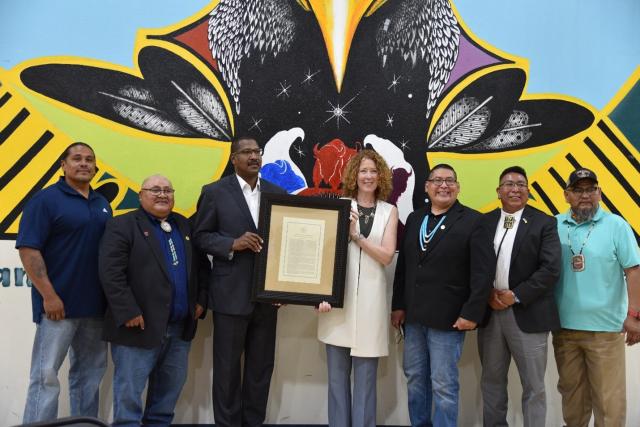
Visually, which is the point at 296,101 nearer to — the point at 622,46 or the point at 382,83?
the point at 382,83

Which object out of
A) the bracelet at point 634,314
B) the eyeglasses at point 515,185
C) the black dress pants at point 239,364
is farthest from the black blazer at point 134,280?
the bracelet at point 634,314

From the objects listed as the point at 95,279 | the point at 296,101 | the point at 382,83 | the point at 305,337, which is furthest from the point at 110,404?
the point at 382,83

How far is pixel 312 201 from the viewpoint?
2.98 metres

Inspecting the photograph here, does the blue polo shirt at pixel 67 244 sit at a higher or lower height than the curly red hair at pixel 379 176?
lower

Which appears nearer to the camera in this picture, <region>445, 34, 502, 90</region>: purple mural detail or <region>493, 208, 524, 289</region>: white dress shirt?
<region>493, 208, 524, 289</region>: white dress shirt

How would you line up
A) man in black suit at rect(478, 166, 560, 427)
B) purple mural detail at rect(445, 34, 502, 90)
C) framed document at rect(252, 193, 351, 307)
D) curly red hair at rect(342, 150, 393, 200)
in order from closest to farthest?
framed document at rect(252, 193, 351, 307), man in black suit at rect(478, 166, 560, 427), curly red hair at rect(342, 150, 393, 200), purple mural detail at rect(445, 34, 502, 90)

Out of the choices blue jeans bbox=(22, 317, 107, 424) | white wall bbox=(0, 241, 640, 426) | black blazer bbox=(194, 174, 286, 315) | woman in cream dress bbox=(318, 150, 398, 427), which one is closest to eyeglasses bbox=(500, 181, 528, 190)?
woman in cream dress bbox=(318, 150, 398, 427)

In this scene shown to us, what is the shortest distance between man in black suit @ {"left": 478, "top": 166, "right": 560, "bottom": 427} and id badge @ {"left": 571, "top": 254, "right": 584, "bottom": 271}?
215 millimetres

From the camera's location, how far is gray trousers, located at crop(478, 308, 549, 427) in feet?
10.3

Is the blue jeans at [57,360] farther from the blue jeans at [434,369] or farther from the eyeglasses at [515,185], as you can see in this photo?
the eyeglasses at [515,185]

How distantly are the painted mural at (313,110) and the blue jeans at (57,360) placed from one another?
96 cm

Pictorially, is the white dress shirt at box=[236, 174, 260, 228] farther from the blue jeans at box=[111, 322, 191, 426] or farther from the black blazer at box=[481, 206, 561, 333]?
the black blazer at box=[481, 206, 561, 333]

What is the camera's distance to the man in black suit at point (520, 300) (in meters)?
3.09

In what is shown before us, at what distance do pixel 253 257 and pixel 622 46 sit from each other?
3.30m
